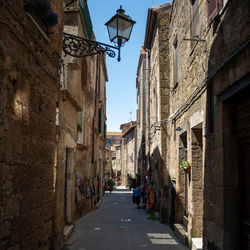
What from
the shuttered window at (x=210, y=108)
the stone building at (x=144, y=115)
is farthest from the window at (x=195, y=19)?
the stone building at (x=144, y=115)

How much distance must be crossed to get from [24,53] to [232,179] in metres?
3.44

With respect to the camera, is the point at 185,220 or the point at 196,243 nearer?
the point at 196,243

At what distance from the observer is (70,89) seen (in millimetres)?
7922

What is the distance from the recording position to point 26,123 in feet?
13.7

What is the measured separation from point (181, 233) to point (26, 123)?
5.22m

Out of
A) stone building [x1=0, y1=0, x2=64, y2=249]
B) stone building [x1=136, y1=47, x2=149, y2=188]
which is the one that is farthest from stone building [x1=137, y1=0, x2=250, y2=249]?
stone building [x1=136, y1=47, x2=149, y2=188]

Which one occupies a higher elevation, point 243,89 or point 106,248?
point 243,89

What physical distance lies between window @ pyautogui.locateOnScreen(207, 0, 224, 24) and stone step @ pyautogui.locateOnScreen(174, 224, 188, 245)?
485 centimetres

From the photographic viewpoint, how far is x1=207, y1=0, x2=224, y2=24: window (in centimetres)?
500

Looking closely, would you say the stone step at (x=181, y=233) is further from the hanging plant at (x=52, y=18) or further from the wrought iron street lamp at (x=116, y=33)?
the hanging plant at (x=52, y=18)

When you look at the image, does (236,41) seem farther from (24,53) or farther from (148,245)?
(148,245)

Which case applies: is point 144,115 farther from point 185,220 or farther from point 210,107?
point 210,107

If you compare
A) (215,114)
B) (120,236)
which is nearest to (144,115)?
(120,236)

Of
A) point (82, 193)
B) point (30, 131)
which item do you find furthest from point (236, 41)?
point (82, 193)
